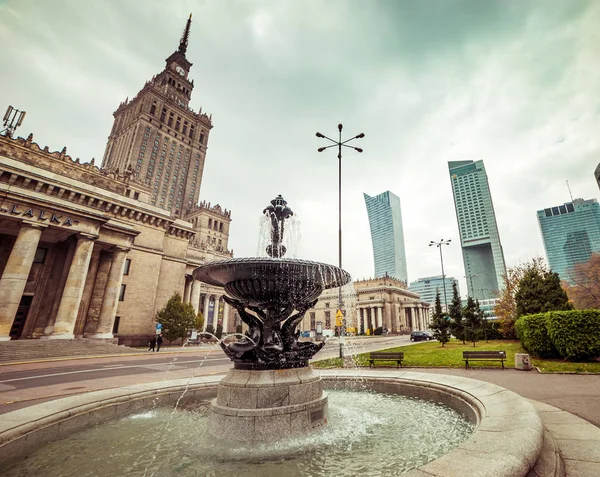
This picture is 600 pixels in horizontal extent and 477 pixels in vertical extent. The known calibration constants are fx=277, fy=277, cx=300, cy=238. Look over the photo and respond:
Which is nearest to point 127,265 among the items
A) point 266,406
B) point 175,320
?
point 175,320

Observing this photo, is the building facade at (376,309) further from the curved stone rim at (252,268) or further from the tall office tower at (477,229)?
the tall office tower at (477,229)

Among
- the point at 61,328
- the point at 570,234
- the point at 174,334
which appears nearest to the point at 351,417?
the point at 61,328

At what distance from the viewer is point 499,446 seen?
3033 millimetres

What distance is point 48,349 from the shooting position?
826 inches

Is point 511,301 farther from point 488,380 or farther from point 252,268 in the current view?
point 252,268

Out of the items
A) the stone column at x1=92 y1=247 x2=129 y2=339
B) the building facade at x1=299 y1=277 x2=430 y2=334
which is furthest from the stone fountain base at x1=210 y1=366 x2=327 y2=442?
the building facade at x1=299 y1=277 x2=430 y2=334

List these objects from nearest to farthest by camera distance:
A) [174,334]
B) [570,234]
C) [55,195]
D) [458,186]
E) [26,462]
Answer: [26,462] < [55,195] < [174,334] < [570,234] < [458,186]

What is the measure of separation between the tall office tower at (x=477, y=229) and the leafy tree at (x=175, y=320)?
15619 centimetres

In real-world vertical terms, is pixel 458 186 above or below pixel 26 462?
above

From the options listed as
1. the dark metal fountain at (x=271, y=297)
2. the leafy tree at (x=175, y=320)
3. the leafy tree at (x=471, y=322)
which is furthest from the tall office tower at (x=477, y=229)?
the dark metal fountain at (x=271, y=297)

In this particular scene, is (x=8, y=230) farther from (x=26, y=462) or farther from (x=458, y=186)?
(x=458, y=186)

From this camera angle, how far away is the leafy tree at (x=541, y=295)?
20.7m

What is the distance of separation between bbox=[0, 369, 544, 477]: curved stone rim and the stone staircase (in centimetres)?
1875

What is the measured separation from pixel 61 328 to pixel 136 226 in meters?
16.3
